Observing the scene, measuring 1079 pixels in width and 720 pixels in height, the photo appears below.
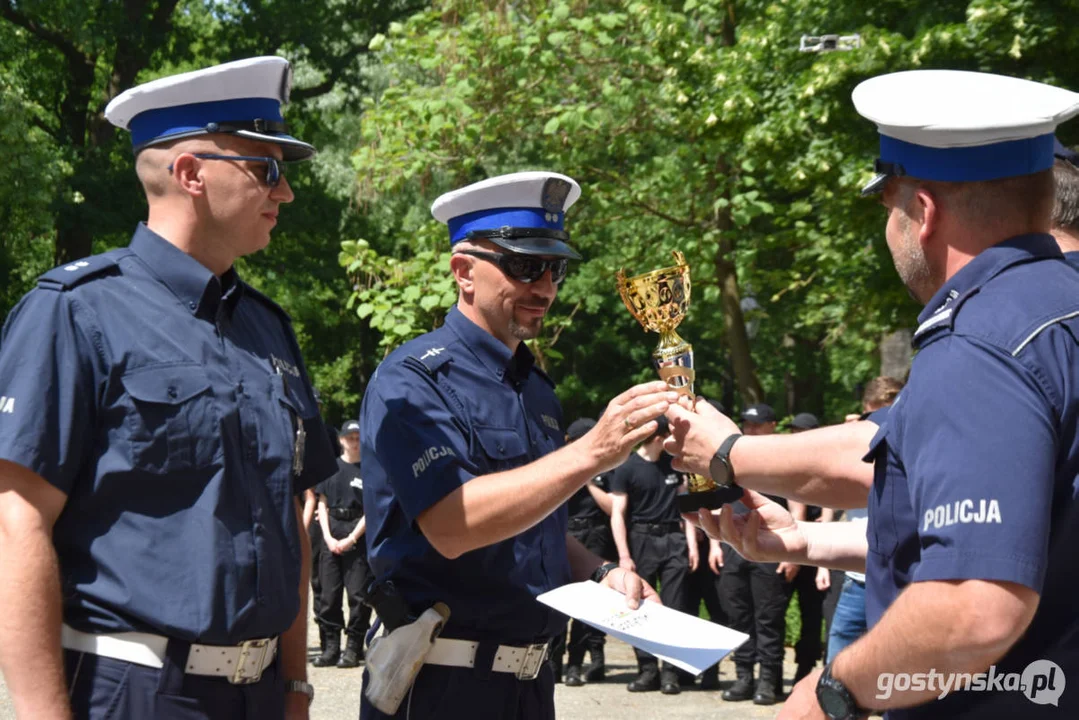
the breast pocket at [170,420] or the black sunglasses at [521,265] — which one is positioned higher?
the breast pocket at [170,420]

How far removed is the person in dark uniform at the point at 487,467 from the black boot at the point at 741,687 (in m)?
6.91

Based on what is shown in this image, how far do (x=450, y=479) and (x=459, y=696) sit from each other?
635 mm

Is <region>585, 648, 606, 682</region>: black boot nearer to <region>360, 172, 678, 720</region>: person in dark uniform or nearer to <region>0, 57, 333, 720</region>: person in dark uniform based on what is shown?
<region>360, 172, 678, 720</region>: person in dark uniform

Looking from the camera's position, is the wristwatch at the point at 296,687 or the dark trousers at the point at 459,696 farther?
the dark trousers at the point at 459,696

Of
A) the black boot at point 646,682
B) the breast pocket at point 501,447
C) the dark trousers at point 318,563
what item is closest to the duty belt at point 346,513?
the dark trousers at point 318,563

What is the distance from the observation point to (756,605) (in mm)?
10602

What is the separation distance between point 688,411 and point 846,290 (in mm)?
11502

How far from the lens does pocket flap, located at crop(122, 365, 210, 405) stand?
276 cm

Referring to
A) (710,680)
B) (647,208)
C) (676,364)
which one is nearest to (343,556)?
(710,680)

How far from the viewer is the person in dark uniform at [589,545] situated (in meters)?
11.4

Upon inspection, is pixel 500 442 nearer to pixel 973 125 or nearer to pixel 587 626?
pixel 973 125

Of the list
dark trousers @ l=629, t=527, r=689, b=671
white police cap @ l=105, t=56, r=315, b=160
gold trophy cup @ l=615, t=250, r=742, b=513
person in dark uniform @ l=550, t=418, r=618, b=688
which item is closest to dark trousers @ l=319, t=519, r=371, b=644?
person in dark uniform @ l=550, t=418, r=618, b=688

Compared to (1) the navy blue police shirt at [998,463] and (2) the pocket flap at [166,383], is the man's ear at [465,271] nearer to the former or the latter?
(2) the pocket flap at [166,383]

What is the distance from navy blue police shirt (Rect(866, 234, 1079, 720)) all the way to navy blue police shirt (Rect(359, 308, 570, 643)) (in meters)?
1.31
